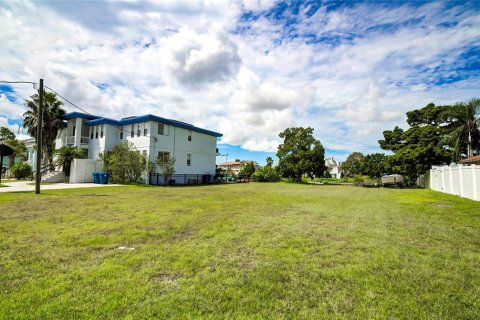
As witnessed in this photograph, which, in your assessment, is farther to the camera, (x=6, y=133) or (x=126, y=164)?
(x=6, y=133)

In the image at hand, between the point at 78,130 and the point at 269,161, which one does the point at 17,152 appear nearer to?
the point at 78,130

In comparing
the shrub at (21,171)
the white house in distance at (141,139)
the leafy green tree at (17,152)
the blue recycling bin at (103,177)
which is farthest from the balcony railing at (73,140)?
the leafy green tree at (17,152)

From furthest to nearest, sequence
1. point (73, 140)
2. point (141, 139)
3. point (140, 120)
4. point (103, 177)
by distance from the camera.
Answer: point (73, 140) → point (141, 139) → point (140, 120) → point (103, 177)

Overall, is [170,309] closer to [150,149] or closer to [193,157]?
[150,149]

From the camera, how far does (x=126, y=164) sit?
22.5 m

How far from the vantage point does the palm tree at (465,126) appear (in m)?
24.6

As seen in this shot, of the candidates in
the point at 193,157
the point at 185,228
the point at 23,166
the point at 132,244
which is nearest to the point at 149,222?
the point at 185,228

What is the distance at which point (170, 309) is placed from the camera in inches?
100

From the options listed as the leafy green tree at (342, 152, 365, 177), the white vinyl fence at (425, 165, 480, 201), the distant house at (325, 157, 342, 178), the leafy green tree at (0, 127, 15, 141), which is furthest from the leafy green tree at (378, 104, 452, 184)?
the leafy green tree at (0, 127, 15, 141)

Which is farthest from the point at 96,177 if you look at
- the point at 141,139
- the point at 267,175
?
the point at 267,175

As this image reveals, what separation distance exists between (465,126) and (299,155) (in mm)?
18807

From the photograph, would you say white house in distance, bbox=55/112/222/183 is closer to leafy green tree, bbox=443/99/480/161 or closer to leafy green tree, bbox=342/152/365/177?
leafy green tree, bbox=443/99/480/161

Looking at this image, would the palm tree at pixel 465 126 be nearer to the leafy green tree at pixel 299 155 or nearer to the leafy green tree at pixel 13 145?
the leafy green tree at pixel 299 155

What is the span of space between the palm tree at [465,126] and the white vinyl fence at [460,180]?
8313 mm
